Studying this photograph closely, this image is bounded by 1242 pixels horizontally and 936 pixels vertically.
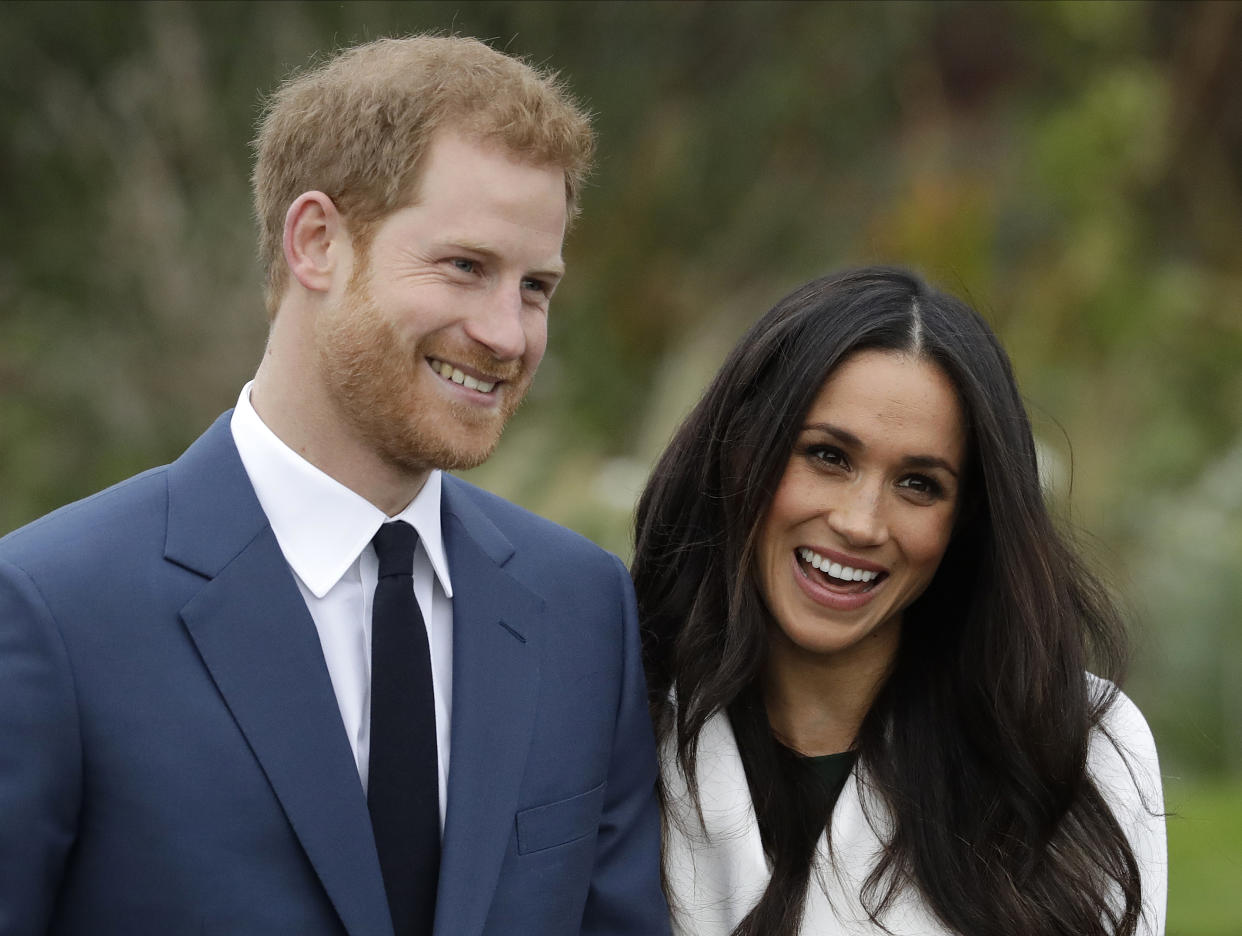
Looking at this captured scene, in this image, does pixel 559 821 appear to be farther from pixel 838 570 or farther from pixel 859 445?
pixel 859 445

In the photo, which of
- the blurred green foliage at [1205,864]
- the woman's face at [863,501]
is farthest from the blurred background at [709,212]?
the woman's face at [863,501]

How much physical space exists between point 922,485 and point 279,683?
1370 mm

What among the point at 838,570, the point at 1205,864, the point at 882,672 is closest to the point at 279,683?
the point at 838,570

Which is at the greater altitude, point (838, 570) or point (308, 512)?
point (838, 570)

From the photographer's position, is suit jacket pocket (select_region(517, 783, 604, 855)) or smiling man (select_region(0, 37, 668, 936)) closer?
smiling man (select_region(0, 37, 668, 936))

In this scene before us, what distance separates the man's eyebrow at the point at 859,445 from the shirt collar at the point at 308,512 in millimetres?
960

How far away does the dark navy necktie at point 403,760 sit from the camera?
7.89ft

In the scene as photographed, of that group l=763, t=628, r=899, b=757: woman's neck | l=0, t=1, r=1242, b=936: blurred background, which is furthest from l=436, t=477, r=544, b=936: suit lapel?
l=0, t=1, r=1242, b=936: blurred background

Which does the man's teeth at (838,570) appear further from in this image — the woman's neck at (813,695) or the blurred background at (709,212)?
the blurred background at (709,212)

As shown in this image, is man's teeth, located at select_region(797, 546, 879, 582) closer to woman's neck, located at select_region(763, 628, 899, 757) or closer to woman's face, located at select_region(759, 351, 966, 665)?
woman's face, located at select_region(759, 351, 966, 665)

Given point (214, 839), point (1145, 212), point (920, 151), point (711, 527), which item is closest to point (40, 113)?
point (920, 151)

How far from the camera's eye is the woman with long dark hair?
10.1 feet

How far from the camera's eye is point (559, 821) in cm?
264

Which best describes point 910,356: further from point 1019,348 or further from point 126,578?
point 1019,348
